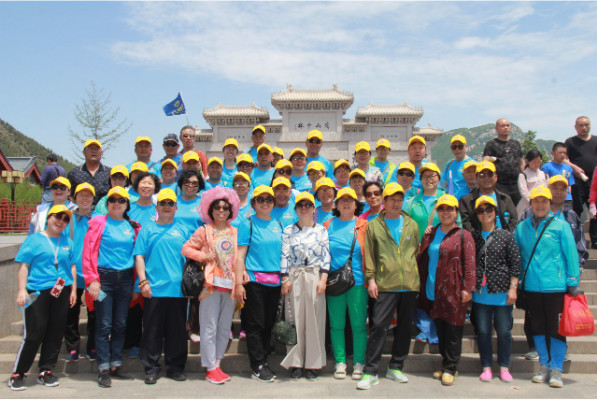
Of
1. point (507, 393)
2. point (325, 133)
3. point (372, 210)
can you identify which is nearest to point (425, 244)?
point (372, 210)

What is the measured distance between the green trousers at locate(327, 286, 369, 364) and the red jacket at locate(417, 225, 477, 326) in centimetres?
71

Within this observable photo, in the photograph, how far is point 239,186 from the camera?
5336 mm

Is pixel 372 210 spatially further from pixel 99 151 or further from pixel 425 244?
pixel 99 151

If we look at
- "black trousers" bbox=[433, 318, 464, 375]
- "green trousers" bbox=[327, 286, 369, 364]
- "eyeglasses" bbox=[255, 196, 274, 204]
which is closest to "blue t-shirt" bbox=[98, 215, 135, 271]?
"eyeglasses" bbox=[255, 196, 274, 204]

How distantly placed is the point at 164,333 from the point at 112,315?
540mm

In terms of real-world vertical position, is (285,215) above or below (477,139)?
below

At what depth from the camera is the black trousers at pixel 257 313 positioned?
14.4ft

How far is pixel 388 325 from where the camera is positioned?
14.2ft

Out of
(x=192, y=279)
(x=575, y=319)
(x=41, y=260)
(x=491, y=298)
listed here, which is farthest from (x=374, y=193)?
(x=41, y=260)

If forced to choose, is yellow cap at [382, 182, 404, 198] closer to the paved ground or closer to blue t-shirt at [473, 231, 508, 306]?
blue t-shirt at [473, 231, 508, 306]

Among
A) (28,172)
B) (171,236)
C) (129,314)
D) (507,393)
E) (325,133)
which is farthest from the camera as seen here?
(325,133)

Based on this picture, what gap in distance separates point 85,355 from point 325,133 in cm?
3492

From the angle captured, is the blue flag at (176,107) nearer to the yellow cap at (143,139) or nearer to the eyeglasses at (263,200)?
the yellow cap at (143,139)

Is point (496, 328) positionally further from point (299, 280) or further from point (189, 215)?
point (189, 215)
